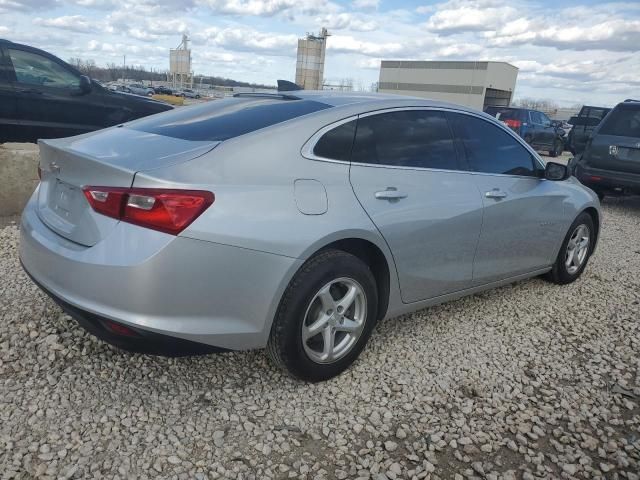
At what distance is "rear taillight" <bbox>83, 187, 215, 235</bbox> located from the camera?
2.27 m

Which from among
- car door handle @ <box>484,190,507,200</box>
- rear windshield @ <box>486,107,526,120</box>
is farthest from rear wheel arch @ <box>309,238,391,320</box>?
rear windshield @ <box>486,107,526,120</box>

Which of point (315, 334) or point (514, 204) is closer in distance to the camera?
point (315, 334)

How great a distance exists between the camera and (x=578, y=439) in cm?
265

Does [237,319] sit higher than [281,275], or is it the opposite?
[281,275]

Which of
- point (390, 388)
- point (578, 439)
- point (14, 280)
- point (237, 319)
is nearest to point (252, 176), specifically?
point (237, 319)

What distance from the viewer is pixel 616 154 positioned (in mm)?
8219

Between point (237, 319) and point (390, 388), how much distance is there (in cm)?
104

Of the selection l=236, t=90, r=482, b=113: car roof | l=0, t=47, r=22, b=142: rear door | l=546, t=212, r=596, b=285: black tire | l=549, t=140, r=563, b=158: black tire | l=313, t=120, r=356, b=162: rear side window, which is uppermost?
l=236, t=90, r=482, b=113: car roof

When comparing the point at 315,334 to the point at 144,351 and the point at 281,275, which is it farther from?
the point at 144,351

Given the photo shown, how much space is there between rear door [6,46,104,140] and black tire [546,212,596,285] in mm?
6269

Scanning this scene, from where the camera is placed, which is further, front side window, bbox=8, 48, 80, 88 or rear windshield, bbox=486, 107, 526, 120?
rear windshield, bbox=486, 107, 526, 120

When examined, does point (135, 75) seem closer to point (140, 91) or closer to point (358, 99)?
point (140, 91)

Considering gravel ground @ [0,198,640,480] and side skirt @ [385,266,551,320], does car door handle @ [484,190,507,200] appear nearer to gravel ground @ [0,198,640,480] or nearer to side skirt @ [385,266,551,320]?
side skirt @ [385,266,551,320]

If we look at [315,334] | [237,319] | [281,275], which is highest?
[281,275]
